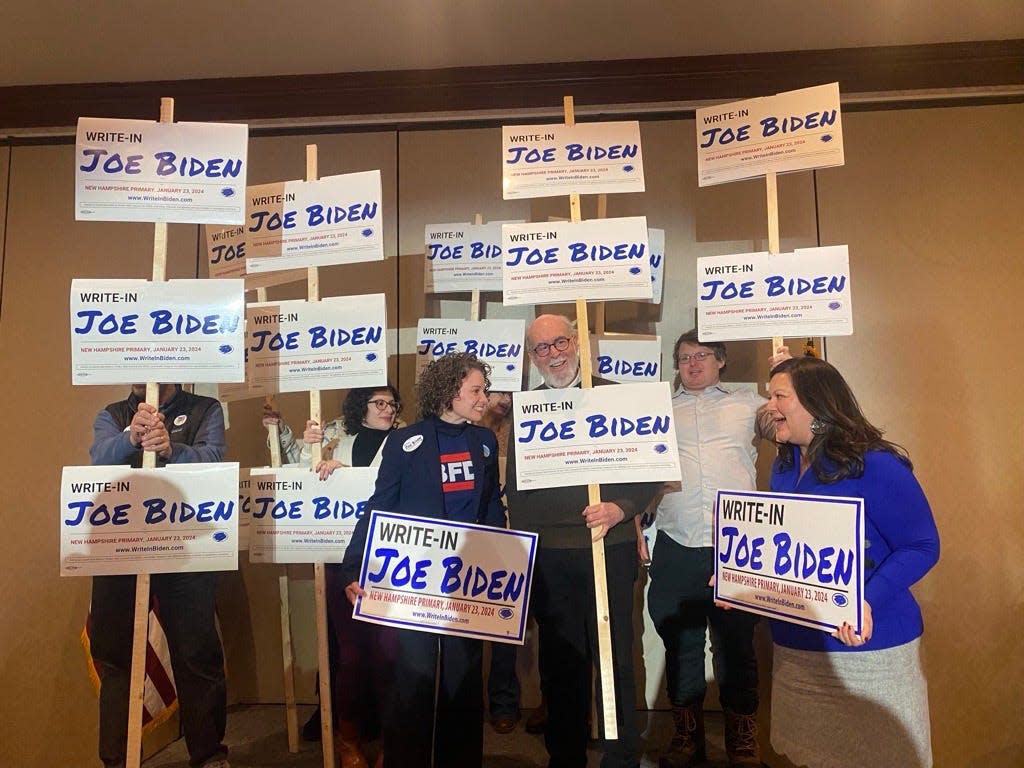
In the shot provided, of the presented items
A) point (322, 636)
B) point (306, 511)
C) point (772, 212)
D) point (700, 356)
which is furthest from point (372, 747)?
point (772, 212)

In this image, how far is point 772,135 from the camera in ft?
8.37

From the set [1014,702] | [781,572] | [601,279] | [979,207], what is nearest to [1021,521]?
[1014,702]

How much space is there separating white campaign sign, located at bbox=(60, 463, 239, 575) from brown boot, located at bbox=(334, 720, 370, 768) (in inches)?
35.8

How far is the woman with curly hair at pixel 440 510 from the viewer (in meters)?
2.19

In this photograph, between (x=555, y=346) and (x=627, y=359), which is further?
(x=627, y=359)

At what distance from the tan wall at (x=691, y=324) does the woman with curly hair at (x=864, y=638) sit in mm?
1720

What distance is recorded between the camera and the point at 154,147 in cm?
231

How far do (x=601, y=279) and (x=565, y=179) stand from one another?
1.38 feet

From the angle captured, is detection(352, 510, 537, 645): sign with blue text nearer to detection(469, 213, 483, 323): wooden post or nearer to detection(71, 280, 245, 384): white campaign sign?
detection(71, 280, 245, 384): white campaign sign

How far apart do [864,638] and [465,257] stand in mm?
2382

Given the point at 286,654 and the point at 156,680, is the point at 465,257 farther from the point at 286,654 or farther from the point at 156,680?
the point at 156,680

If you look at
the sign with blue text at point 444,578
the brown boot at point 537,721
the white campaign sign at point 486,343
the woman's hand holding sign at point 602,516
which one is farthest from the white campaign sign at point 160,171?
the brown boot at point 537,721

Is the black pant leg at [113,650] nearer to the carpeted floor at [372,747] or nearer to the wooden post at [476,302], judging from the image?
the carpeted floor at [372,747]

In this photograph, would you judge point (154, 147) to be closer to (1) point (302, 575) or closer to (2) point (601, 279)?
(2) point (601, 279)
